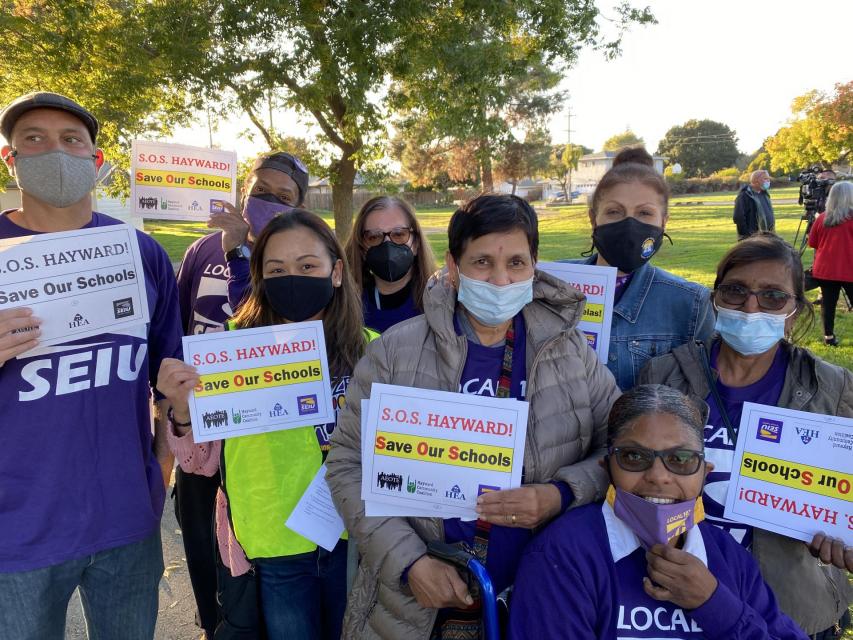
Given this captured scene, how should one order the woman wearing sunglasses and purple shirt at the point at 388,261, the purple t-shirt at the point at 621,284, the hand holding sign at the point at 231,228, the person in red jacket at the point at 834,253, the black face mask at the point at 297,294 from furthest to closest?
the person in red jacket at the point at 834,253
the hand holding sign at the point at 231,228
the woman wearing sunglasses and purple shirt at the point at 388,261
the purple t-shirt at the point at 621,284
the black face mask at the point at 297,294

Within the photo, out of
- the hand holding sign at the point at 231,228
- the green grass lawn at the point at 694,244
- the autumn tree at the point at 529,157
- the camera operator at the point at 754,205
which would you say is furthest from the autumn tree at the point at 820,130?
the hand holding sign at the point at 231,228

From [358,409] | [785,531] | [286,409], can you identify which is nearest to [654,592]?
[785,531]

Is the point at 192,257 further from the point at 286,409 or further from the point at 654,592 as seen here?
the point at 654,592

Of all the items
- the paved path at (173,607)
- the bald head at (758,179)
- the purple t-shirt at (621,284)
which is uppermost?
the bald head at (758,179)

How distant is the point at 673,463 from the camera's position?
1.88 m

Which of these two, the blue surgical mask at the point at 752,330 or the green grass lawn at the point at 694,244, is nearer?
the blue surgical mask at the point at 752,330

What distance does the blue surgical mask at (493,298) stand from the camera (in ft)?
6.81

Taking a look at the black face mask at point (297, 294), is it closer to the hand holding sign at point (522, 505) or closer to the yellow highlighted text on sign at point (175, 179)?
the hand holding sign at point (522, 505)

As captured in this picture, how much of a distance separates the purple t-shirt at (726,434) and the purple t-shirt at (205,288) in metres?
2.40

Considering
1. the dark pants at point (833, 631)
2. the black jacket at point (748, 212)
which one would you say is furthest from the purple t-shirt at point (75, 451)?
the black jacket at point (748, 212)

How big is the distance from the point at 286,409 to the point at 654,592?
1476mm

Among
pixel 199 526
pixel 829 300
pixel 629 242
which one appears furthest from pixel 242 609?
pixel 829 300

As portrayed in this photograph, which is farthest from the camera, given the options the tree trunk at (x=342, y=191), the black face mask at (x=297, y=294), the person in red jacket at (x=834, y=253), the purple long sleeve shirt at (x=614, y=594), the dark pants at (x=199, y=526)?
the tree trunk at (x=342, y=191)

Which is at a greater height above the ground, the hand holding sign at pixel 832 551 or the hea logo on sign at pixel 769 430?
the hea logo on sign at pixel 769 430
